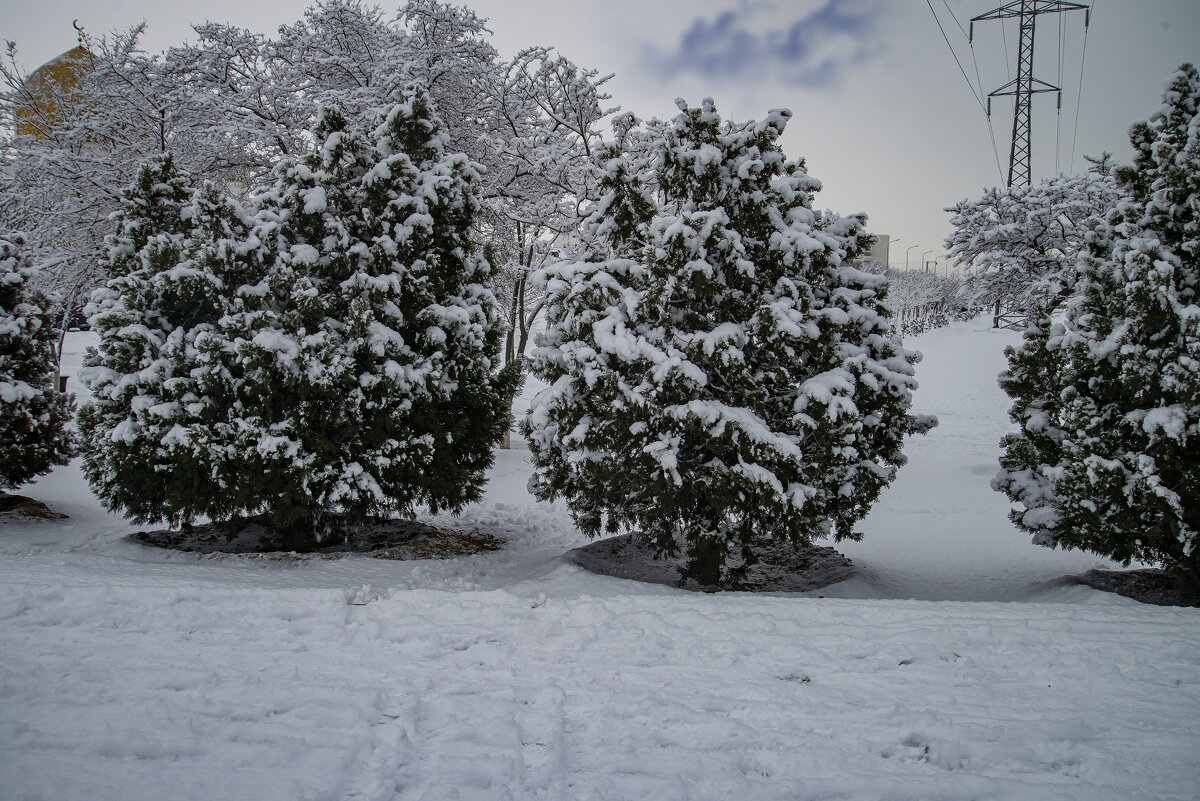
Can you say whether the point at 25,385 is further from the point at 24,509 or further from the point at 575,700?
the point at 575,700

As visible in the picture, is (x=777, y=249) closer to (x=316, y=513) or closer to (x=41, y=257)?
(x=316, y=513)

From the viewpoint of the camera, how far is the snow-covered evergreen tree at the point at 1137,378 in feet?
20.0

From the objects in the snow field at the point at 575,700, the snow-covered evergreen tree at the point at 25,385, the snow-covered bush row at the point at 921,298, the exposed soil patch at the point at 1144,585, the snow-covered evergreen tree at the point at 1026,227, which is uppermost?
the snow-covered bush row at the point at 921,298

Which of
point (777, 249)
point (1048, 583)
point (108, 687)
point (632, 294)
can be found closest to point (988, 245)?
point (1048, 583)

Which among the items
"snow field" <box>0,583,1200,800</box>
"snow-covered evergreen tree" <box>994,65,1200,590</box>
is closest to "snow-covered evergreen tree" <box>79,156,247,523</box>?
"snow field" <box>0,583,1200,800</box>

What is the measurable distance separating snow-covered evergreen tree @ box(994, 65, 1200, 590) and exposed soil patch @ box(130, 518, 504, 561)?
7038 millimetres

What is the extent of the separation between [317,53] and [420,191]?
285 inches

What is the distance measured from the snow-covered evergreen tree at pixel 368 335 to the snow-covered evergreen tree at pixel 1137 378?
6.56 meters

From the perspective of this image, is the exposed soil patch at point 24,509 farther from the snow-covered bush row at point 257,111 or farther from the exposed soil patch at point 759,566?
the exposed soil patch at point 759,566

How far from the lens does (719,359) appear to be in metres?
6.48

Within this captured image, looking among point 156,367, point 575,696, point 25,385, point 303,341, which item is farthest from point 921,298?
point 575,696

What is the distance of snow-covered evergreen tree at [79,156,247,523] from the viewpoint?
24.7 ft

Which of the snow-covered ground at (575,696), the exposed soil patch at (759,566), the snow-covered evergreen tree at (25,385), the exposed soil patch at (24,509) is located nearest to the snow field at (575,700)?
the snow-covered ground at (575,696)

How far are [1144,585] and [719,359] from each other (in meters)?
5.66
